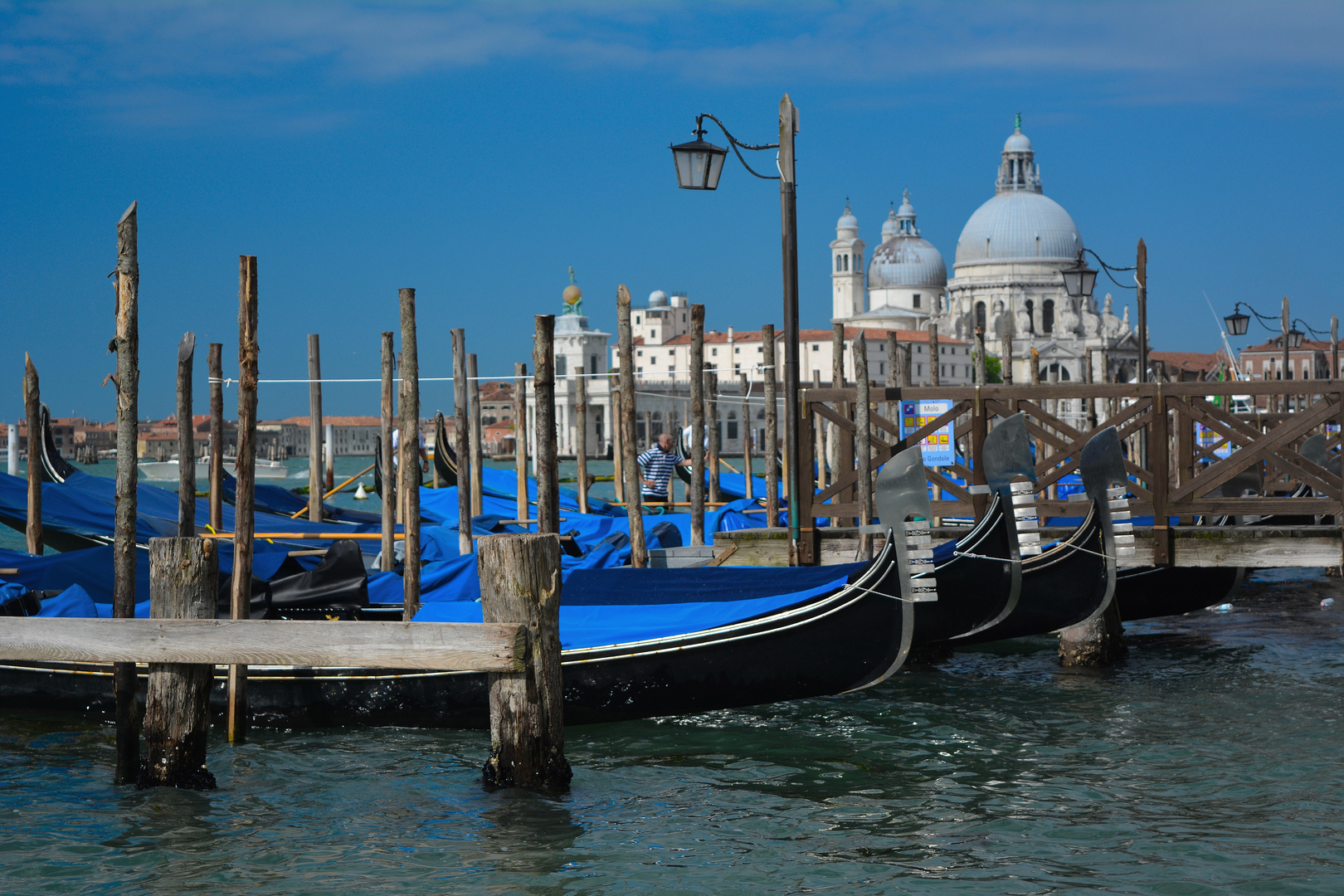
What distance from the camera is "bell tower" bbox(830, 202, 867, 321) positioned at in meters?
76.1

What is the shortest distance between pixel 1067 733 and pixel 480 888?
2.59 meters

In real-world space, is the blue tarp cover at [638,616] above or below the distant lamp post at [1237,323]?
below

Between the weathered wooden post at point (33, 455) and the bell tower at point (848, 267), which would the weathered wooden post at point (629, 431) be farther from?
the bell tower at point (848, 267)

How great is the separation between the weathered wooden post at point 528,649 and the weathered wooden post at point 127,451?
124 cm

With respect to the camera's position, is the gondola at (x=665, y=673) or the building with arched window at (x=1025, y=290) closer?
the gondola at (x=665, y=673)

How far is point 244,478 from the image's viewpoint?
483cm

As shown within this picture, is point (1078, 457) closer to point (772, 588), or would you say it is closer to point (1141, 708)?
point (1141, 708)

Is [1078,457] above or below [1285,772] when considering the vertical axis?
above

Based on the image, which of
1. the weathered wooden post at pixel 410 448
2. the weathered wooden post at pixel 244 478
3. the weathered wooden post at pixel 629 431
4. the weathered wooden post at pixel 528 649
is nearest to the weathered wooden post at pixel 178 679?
the weathered wooden post at pixel 244 478

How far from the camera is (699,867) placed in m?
3.74

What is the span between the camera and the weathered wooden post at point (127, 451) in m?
4.51

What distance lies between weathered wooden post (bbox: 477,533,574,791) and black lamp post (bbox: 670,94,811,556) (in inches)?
94.5

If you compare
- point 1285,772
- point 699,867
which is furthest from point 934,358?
point 699,867

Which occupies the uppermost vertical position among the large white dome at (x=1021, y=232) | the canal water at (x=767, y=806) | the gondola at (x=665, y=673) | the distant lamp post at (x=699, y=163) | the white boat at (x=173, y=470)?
the large white dome at (x=1021, y=232)
